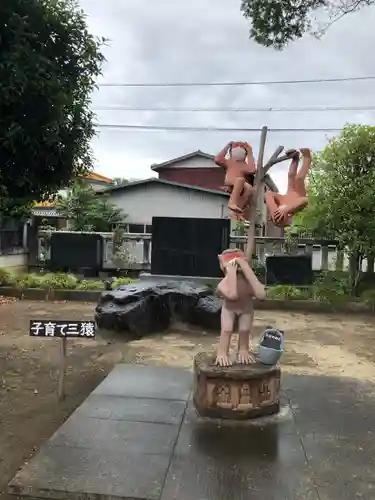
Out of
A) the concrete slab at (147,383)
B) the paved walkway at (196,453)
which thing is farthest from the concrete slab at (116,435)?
the concrete slab at (147,383)

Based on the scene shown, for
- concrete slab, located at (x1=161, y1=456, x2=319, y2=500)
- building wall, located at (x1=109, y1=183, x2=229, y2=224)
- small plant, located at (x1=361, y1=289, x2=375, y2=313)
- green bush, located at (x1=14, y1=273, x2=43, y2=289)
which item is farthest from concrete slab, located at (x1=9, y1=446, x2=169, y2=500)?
building wall, located at (x1=109, y1=183, x2=229, y2=224)

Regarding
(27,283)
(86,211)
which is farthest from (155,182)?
(27,283)

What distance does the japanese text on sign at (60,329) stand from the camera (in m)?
4.85

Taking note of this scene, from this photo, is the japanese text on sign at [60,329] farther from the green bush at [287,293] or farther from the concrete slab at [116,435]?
the green bush at [287,293]

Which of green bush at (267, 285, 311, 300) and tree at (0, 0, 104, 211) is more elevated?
tree at (0, 0, 104, 211)

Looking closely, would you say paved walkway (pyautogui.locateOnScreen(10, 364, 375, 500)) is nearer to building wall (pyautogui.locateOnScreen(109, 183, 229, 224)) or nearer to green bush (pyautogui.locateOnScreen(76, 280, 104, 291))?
green bush (pyautogui.locateOnScreen(76, 280, 104, 291))

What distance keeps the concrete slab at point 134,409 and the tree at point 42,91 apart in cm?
268

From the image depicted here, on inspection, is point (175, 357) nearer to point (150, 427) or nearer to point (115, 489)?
point (150, 427)

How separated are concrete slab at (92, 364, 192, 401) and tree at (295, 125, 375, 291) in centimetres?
666

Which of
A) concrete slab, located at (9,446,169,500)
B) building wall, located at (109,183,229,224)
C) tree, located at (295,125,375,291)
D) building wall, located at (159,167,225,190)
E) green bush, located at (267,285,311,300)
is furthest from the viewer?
building wall, located at (159,167,225,190)

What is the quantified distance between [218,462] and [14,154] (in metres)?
3.80

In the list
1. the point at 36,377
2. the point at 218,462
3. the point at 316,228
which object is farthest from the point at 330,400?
the point at 316,228

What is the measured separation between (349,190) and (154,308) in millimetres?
5203

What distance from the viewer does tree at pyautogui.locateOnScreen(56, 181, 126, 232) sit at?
59.2 feet
